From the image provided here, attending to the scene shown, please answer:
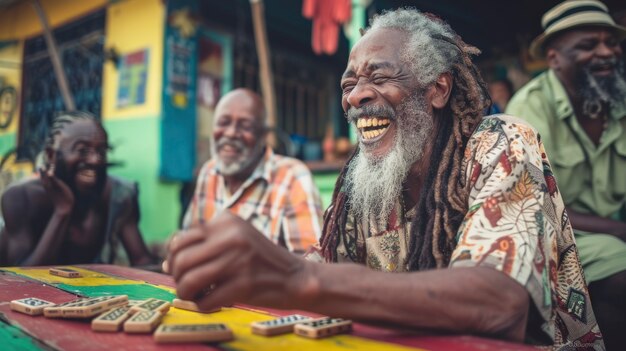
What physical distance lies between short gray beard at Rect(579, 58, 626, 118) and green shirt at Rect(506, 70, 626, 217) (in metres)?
0.07

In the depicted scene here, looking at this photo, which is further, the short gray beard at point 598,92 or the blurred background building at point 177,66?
the blurred background building at point 177,66

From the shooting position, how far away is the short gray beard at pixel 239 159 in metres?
3.89

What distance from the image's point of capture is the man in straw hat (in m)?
2.88

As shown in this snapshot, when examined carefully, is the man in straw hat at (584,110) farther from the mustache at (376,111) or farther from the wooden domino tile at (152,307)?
the wooden domino tile at (152,307)

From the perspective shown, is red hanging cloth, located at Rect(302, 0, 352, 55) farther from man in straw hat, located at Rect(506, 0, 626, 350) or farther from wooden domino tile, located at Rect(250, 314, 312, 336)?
wooden domino tile, located at Rect(250, 314, 312, 336)

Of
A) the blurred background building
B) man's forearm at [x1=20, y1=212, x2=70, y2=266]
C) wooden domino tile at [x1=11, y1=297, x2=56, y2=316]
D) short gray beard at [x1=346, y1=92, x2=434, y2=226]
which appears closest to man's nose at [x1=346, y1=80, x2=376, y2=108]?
short gray beard at [x1=346, y1=92, x2=434, y2=226]

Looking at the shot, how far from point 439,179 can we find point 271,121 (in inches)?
166

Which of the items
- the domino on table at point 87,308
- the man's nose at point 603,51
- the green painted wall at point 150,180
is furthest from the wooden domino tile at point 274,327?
the green painted wall at point 150,180

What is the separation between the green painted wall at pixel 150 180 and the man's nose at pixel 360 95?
4556 millimetres

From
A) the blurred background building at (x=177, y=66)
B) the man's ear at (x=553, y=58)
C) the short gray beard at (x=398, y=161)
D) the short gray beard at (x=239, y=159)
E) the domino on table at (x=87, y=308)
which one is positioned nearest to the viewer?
the domino on table at (x=87, y=308)

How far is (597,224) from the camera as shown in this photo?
258 centimetres

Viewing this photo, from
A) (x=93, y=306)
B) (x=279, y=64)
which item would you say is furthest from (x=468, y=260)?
(x=279, y=64)

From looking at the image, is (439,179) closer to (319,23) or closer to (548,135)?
(548,135)

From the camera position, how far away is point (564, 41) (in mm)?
3162
